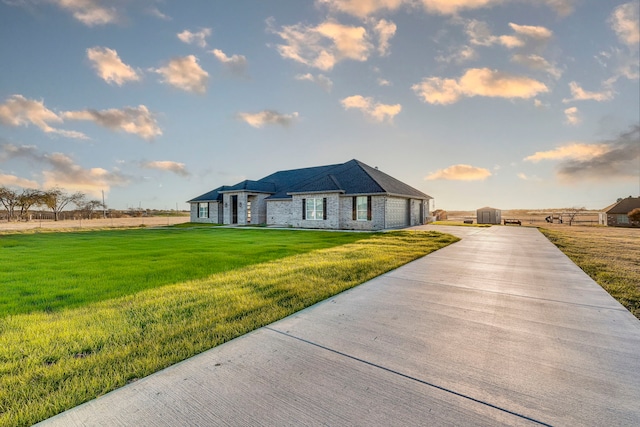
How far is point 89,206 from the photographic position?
159ft

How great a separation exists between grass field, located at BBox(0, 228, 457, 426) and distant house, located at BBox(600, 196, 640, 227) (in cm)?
4282

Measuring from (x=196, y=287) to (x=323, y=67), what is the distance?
49.9ft

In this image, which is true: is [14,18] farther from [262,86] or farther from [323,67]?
[323,67]

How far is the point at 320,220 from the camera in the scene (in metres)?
20.7

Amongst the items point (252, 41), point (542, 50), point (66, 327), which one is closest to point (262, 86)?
point (252, 41)

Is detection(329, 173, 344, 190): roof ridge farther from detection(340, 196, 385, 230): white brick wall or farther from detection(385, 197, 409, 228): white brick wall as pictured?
detection(385, 197, 409, 228): white brick wall

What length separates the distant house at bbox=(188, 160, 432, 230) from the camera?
19.0 meters

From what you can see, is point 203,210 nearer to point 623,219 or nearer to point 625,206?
point 623,219

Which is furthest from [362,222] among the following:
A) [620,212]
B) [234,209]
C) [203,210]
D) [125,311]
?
[620,212]

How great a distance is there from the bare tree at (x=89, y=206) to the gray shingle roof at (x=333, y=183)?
30292 millimetres

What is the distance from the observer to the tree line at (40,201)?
39.9 m

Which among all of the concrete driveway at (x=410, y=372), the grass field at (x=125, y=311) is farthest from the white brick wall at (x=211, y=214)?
the concrete driveway at (x=410, y=372)

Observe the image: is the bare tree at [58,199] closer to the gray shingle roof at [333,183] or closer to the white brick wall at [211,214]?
the white brick wall at [211,214]

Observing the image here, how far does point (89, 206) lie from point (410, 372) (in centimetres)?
6395
